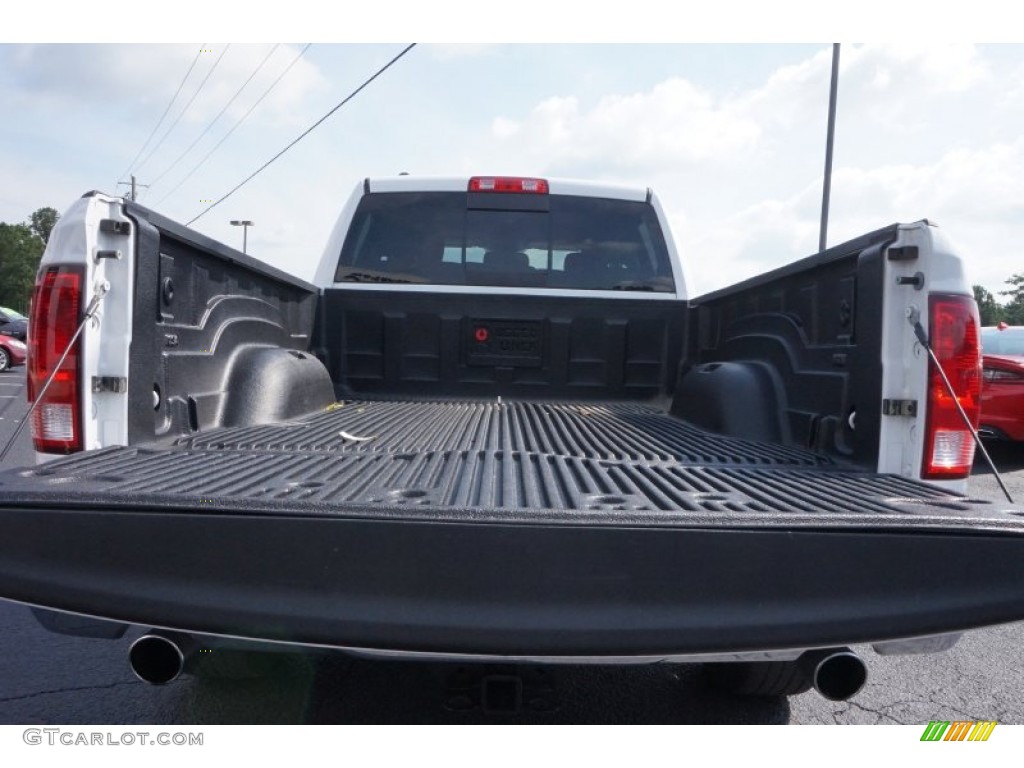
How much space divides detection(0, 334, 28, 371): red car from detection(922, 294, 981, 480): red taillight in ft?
76.4

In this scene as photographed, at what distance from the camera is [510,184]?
15.3 ft

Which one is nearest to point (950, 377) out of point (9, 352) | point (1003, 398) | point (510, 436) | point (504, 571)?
point (510, 436)

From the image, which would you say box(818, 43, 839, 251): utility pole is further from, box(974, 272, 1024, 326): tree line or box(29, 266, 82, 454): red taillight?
box(974, 272, 1024, 326): tree line

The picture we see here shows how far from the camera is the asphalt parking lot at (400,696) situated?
9.04ft

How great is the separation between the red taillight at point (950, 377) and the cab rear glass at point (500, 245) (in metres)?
2.31

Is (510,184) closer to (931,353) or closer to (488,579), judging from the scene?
(931,353)

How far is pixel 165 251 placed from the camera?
2.65 m

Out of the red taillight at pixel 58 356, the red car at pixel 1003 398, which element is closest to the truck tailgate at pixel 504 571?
the red taillight at pixel 58 356

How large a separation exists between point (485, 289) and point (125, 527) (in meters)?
3.18

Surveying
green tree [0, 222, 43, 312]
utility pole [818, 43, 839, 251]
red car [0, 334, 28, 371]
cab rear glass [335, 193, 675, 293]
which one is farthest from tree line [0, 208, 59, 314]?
cab rear glass [335, 193, 675, 293]

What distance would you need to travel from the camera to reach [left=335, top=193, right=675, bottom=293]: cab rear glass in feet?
15.2

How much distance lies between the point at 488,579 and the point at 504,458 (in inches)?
35.1
